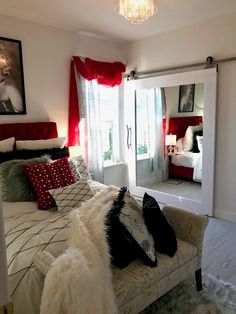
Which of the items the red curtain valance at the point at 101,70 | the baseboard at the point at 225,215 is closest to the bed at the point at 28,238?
the red curtain valance at the point at 101,70

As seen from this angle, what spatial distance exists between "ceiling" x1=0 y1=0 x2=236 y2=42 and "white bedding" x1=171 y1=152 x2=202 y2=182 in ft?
5.41

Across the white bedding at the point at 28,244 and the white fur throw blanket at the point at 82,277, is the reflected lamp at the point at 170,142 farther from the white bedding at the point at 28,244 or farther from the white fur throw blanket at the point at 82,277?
the white fur throw blanket at the point at 82,277

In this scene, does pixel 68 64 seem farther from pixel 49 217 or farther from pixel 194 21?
pixel 49 217

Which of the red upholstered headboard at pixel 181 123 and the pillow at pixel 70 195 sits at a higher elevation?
the red upholstered headboard at pixel 181 123

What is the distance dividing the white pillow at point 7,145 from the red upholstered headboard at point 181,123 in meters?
2.10

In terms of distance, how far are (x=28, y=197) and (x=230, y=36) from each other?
2.77 m

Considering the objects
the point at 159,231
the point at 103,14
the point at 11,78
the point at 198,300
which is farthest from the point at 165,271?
the point at 103,14

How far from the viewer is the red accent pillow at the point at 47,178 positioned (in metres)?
2.21

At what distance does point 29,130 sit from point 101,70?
4.43ft

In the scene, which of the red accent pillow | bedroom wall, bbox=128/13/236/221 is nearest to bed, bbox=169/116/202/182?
bedroom wall, bbox=128/13/236/221

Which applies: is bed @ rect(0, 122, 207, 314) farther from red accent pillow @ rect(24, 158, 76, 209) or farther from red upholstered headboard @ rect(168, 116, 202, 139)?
red upholstered headboard @ rect(168, 116, 202, 139)

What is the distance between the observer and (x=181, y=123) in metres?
3.61

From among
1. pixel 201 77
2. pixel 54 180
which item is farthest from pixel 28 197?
pixel 201 77

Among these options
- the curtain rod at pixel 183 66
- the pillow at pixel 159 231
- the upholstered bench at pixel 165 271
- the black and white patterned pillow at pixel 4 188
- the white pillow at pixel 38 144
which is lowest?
the upholstered bench at pixel 165 271
